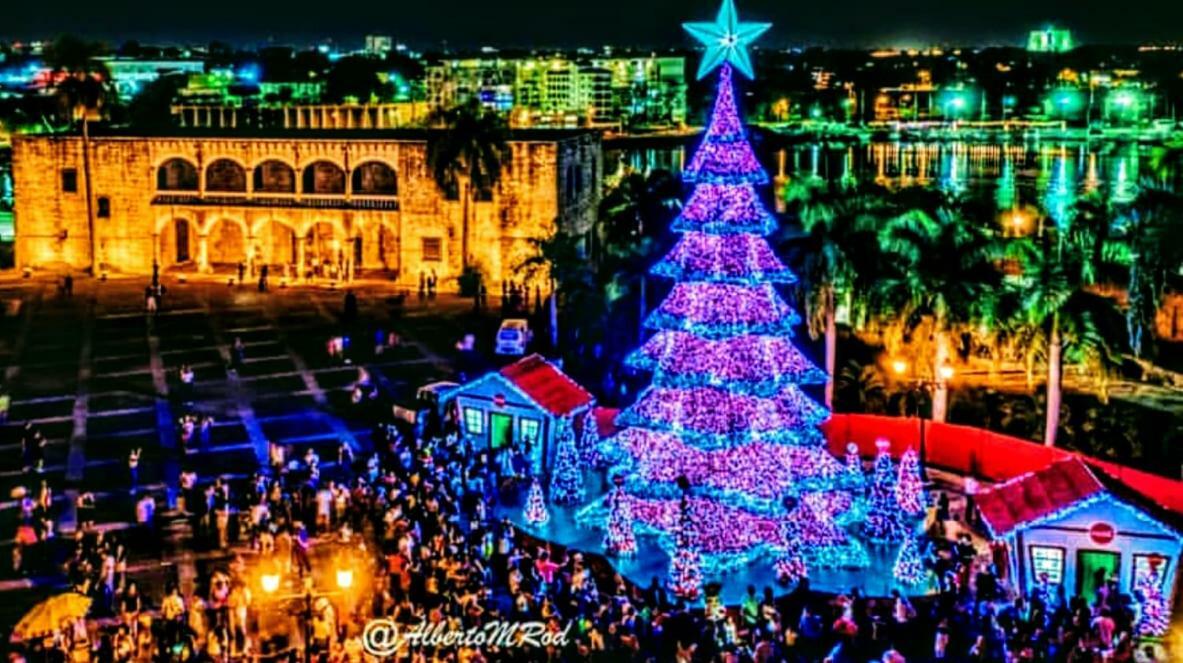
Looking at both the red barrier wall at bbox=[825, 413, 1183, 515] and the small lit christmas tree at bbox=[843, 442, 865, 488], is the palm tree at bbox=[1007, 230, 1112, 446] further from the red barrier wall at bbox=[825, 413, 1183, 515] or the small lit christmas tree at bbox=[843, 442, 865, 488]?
the small lit christmas tree at bbox=[843, 442, 865, 488]

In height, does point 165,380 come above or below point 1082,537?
below

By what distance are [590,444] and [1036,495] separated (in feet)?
29.0

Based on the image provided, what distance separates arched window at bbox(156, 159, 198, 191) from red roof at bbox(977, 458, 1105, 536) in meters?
40.8

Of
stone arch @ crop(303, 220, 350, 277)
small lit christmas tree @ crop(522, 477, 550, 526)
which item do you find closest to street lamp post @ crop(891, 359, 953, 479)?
small lit christmas tree @ crop(522, 477, 550, 526)

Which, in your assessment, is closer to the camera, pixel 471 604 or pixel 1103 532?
pixel 471 604

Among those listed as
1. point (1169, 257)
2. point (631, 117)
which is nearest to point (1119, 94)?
point (631, 117)

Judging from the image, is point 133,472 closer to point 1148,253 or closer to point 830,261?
point 830,261

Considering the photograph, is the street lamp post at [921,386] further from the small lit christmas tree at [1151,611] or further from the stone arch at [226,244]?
the stone arch at [226,244]

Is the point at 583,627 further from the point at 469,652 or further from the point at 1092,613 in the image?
the point at 1092,613

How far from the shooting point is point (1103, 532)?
20.0 meters

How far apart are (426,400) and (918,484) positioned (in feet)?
41.8

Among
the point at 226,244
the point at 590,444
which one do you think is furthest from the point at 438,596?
the point at 226,244

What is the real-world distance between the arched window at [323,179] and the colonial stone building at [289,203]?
0.18 feet

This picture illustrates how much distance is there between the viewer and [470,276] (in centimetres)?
4947
